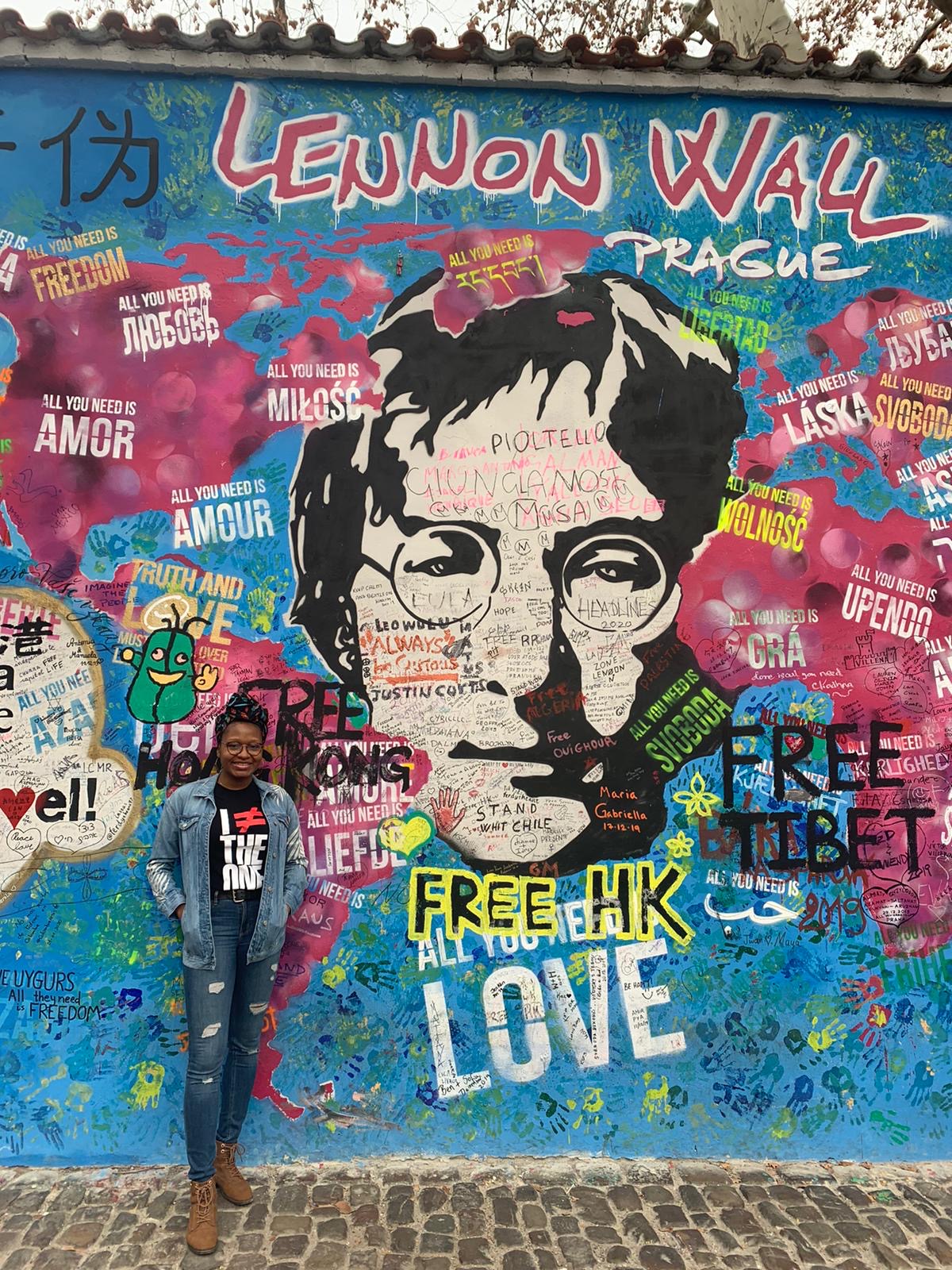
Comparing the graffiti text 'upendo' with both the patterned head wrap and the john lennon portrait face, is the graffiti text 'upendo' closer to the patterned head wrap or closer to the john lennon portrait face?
the john lennon portrait face

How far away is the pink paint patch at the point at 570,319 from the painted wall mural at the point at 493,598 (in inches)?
1.9

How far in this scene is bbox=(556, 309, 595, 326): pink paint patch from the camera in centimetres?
392

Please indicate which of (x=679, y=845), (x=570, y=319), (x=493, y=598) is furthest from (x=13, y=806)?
(x=570, y=319)

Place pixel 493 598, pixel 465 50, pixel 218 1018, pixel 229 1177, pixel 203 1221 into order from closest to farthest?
pixel 203 1221 < pixel 218 1018 < pixel 229 1177 < pixel 465 50 < pixel 493 598

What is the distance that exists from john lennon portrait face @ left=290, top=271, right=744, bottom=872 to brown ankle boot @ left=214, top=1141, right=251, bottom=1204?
1.68 m

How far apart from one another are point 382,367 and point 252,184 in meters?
1.10

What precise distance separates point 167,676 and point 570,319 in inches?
105

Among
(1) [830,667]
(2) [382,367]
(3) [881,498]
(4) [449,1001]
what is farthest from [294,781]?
(3) [881,498]

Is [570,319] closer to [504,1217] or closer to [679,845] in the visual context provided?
[679,845]

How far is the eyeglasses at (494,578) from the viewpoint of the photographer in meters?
3.86

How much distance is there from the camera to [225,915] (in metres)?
3.32

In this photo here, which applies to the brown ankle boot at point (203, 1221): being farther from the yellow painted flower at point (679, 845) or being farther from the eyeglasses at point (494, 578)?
the eyeglasses at point (494, 578)

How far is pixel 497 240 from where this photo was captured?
390 cm

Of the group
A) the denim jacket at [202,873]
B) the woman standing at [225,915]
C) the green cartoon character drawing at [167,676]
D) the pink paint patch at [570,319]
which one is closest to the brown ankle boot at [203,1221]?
the woman standing at [225,915]
